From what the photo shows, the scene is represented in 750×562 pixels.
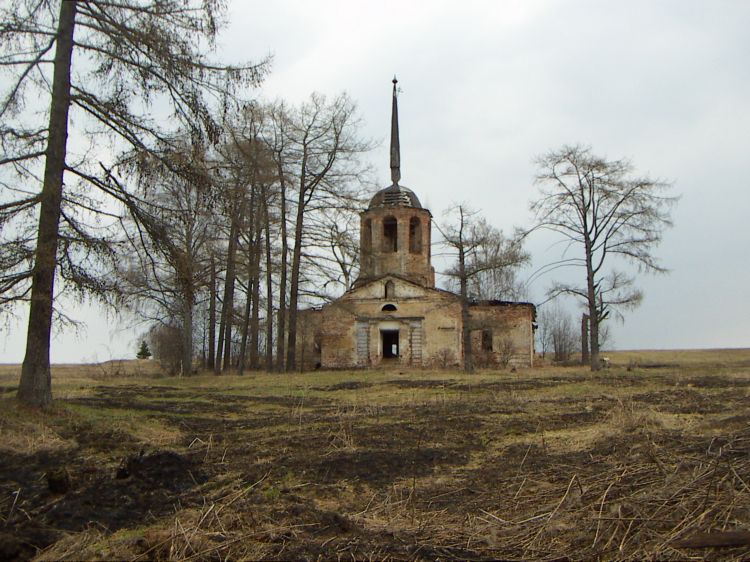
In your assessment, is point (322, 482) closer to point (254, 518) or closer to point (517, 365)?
point (254, 518)

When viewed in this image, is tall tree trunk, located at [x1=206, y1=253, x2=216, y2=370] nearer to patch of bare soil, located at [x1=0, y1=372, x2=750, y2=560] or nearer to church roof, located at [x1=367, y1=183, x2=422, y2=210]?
church roof, located at [x1=367, y1=183, x2=422, y2=210]

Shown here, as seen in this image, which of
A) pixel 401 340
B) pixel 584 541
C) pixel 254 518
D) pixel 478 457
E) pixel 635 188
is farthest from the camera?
pixel 401 340

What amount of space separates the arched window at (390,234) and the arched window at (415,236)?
81 cm

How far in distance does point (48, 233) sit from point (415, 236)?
1080 inches

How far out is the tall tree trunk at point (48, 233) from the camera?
10.1m

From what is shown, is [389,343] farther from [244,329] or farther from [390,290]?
[244,329]

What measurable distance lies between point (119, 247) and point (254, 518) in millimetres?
6901

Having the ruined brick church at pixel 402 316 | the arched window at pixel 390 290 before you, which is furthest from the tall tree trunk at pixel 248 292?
the arched window at pixel 390 290

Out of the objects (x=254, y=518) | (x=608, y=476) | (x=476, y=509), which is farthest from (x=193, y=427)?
(x=608, y=476)

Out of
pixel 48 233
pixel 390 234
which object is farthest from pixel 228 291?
pixel 48 233

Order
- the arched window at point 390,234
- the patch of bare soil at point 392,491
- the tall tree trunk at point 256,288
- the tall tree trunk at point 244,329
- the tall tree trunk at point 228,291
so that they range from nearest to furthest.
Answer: the patch of bare soil at point 392,491 < the tall tree trunk at point 228,291 < the tall tree trunk at point 244,329 < the tall tree trunk at point 256,288 < the arched window at point 390,234

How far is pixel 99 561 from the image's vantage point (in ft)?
14.1

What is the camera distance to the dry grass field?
14.2 feet

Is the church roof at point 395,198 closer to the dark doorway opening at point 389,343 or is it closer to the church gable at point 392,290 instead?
the church gable at point 392,290
